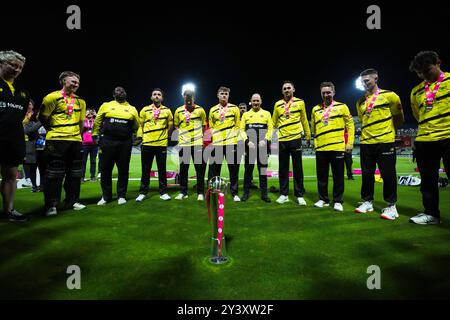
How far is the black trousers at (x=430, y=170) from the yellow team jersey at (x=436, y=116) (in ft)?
0.39

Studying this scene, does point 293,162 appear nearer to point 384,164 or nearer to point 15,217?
point 384,164

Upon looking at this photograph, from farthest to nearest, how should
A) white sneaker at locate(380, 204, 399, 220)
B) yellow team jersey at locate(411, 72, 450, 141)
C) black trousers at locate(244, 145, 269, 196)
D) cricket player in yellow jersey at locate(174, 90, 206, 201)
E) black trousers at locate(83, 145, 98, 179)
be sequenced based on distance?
black trousers at locate(83, 145, 98, 179) < cricket player in yellow jersey at locate(174, 90, 206, 201) < black trousers at locate(244, 145, 269, 196) < white sneaker at locate(380, 204, 399, 220) < yellow team jersey at locate(411, 72, 450, 141)

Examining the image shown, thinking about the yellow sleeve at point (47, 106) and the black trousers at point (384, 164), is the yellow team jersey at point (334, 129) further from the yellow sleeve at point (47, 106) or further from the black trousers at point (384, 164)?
the yellow sleeve at point (47, 106)

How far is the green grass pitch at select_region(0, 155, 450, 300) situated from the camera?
186 cm

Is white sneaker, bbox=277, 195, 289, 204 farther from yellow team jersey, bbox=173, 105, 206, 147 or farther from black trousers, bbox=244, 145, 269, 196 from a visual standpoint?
yellow team jersey, bbox=173, 105, 206, 147

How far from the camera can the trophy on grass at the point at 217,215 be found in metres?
2.28

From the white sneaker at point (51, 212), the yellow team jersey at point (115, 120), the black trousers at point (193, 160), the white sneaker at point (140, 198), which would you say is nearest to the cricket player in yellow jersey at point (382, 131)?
the black trousers at point (193, 160)

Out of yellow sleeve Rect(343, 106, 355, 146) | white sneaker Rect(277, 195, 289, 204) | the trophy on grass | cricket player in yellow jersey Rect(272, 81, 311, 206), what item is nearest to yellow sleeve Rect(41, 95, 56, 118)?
the trophy on grass

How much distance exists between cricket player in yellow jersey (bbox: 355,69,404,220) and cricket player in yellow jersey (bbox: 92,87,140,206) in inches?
167

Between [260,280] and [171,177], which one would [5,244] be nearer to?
[260,280]

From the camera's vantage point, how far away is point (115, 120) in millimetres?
4766

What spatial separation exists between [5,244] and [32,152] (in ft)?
13.0
